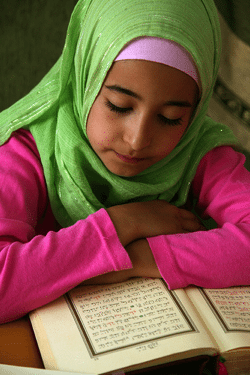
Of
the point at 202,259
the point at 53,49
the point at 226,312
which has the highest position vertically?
the point at 53,49

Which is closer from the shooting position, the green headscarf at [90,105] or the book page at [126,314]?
the book page at [126,314]

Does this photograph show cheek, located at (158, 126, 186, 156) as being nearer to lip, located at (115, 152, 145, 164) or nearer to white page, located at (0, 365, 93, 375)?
lip, located at (115, 152, 145, 164)

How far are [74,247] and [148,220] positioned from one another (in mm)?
191

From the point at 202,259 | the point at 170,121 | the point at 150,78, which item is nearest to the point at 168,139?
the point at 170,121

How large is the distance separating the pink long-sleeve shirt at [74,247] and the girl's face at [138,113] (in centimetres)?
14

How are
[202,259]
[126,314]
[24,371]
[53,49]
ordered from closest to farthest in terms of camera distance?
[24,371]
[126,314]
[202,259]
[53,49]

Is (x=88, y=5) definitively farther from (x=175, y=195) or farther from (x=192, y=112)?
(x=175, y=195)

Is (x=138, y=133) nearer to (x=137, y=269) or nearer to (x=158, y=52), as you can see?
(x=158, y=52)

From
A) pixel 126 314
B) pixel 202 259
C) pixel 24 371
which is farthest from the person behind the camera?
pixel 202 259

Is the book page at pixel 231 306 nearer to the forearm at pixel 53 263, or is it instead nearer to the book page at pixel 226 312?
the book page at pixel 226 312

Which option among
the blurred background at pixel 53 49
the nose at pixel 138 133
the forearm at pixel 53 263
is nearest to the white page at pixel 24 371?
the forearm at pixel 53 263

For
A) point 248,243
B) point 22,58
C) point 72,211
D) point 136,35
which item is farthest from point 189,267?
point 22,58

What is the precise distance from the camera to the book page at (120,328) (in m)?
0.61

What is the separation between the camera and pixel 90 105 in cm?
86
